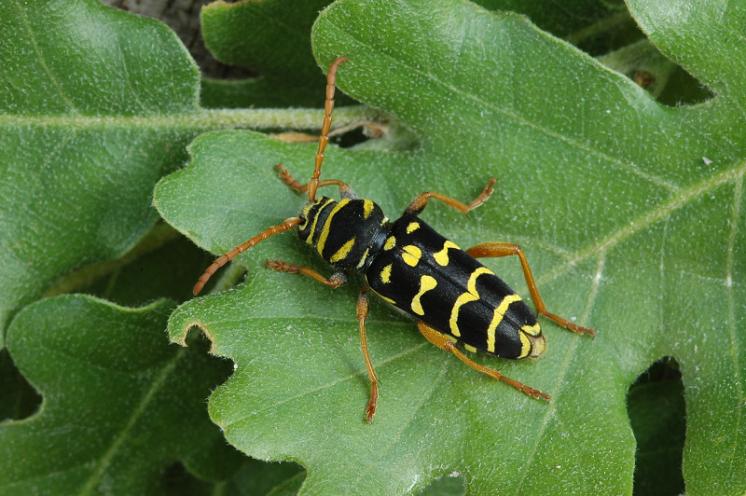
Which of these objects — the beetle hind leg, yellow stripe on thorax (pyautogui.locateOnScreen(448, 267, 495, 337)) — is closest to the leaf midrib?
yellow stripe on thorax (pyautogui.locateOnScreen(448, 267, 495, 337))

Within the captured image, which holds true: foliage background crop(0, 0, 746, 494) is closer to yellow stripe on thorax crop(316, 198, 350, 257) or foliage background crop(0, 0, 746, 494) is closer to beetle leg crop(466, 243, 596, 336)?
beetle leg crop(466, 243, 596, 336)

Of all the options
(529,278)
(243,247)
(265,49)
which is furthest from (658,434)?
(265,49)

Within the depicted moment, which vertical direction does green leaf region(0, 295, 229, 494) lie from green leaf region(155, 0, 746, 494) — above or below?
below

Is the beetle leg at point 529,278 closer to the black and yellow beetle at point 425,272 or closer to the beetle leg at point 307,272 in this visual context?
the black and yellow beetle at point 425,272

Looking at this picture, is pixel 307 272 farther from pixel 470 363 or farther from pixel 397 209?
pixel 470 363

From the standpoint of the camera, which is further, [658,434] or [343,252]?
[658,434]
